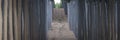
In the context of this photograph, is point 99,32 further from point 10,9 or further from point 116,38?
point 10,9

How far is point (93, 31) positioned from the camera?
9711mm

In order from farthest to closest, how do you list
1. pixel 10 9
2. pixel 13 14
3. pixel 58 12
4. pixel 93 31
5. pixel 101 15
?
1. pixel 58 12
2. pixel 93 31
3. pixel 101 15
4. pixel 13 14
5. pixel 10 9

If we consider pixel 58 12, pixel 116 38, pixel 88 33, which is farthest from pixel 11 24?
pixel 58 12

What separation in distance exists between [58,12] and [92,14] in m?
26.5

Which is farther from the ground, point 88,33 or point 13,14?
point 13,14

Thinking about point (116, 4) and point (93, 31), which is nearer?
point (116, 4)

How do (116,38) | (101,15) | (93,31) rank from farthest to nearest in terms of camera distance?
(93,31), (101,15), (116,38)

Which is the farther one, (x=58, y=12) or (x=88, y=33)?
(x=58, y=12)

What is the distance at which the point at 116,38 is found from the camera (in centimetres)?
725

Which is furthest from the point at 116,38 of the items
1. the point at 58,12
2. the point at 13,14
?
the point at 58,12

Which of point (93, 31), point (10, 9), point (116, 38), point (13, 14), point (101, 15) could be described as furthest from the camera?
point (93, 31)

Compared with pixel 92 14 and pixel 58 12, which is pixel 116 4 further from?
pixel 58 12

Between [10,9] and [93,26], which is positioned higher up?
[10,9]

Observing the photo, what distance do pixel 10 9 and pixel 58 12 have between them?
3182 centimetres
